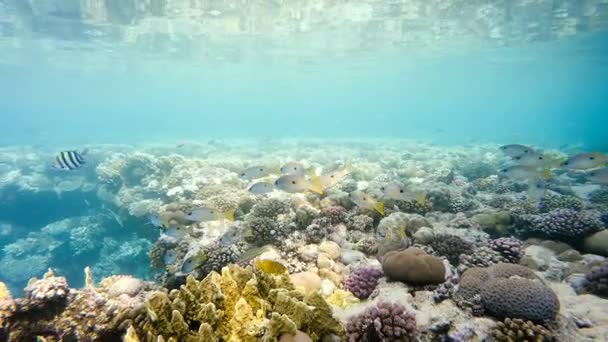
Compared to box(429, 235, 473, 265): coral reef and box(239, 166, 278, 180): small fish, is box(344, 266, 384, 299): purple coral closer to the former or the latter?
box(429, 235, 473, 265): coral reef

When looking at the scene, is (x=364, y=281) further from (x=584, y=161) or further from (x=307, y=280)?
(x=584, y=161)

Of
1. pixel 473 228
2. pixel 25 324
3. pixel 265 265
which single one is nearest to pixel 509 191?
pixel 473 228

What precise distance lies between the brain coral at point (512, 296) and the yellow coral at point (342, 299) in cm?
169

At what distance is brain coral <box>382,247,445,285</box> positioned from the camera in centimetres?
487

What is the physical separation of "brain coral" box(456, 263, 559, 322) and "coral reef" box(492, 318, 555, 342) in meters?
0.17

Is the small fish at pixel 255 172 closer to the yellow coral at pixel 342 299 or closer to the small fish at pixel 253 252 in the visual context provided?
the small fish at pixel 253 252

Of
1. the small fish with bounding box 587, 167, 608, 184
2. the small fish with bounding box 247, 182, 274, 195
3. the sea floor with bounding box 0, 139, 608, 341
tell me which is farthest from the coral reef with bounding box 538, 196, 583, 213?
the small fish with bounding box 247, 182, 274, 195

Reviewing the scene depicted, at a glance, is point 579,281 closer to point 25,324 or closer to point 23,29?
point 25,324

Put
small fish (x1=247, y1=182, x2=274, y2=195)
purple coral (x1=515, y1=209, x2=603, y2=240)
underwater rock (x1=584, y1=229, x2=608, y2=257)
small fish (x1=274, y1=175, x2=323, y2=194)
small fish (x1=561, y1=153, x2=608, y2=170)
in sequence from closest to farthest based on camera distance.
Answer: small fish (x1=274, y1=175, x2=323, y2=194)
small fish (x1=247, y1=182, x2=274, y2=195)
underwater rock (x1=584, y1=229, x2=608, y2=257)
purple coral (x1=515, y1=209, x2=603, y2=240)
small fish (x1=561, y1=153, x2=608, y2=170)

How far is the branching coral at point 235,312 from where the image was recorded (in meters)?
2.91

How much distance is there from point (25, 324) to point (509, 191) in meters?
14.6

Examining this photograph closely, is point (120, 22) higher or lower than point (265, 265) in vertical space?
higher

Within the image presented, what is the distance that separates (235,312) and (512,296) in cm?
365

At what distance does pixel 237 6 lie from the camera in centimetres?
2367
